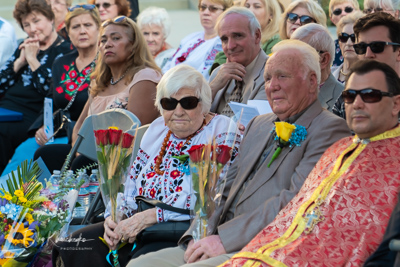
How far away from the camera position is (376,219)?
3584 mm

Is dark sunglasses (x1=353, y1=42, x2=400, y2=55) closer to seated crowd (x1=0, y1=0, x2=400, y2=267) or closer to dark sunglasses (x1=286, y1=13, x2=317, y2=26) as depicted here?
seated crowd (x1=0, y1=0, x2=400, y2=267)

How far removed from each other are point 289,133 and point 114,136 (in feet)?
3.89

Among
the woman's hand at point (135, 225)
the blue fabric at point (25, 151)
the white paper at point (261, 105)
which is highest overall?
the white paper at point (261, 105)

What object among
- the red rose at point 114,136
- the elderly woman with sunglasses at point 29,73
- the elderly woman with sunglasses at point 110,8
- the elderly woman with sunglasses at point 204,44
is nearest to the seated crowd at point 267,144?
the red rose at point 114,136

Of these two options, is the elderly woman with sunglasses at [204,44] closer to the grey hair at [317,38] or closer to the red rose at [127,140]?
the grey hair at [317,38]

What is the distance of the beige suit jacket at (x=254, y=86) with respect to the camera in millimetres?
5719

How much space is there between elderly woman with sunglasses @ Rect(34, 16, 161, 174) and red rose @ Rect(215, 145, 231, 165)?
2.32m

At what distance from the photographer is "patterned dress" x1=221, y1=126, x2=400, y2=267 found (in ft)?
11.7

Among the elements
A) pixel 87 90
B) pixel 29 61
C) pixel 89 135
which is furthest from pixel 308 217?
pixel 29 61

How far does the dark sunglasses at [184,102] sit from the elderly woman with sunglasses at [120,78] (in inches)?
59.8

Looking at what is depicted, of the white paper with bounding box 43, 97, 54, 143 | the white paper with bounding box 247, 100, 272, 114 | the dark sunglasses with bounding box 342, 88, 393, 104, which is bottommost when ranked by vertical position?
the white paper with bounding box 43, 97, 54, 143

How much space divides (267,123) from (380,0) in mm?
2869

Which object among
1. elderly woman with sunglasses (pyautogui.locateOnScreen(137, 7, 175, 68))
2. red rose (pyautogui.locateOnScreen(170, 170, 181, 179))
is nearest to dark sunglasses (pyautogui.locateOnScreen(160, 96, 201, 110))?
red rose (pyautogui.locateOnScreen(170, 170, 181, 179))

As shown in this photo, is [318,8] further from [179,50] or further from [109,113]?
[109,113]
